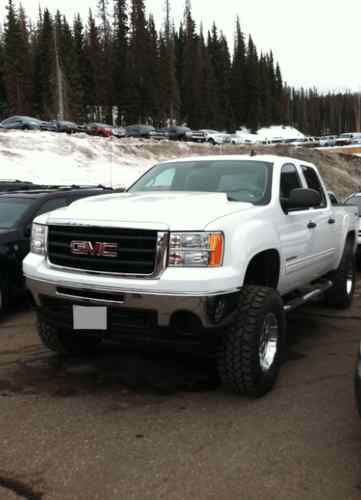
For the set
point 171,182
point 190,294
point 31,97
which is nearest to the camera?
point 190,294

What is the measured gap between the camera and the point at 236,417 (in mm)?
3799

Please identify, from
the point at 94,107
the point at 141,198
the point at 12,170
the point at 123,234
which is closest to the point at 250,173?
the point at 141,198

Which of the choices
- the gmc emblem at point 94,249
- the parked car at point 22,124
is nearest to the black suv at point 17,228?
the gmc emblem at point 94,249

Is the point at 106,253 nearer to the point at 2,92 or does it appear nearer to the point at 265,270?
the point at 265,270

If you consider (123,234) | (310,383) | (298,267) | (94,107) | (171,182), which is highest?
(94,107)

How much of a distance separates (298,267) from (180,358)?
145 cm

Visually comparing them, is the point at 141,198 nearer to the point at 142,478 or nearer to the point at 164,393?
the point at 164,393

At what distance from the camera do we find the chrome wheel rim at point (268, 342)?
4172 millimetres

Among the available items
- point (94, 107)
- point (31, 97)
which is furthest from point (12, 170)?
point (94, 107)

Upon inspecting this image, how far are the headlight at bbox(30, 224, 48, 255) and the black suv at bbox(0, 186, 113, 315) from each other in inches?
81.4

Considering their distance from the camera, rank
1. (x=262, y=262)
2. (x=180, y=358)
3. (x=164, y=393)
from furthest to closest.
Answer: (x=180, y=358)
(x=262, y=262)
(x=164, y=393)

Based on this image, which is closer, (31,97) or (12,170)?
(12,170)

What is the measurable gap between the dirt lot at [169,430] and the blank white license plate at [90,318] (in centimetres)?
61

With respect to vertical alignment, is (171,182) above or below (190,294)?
above
